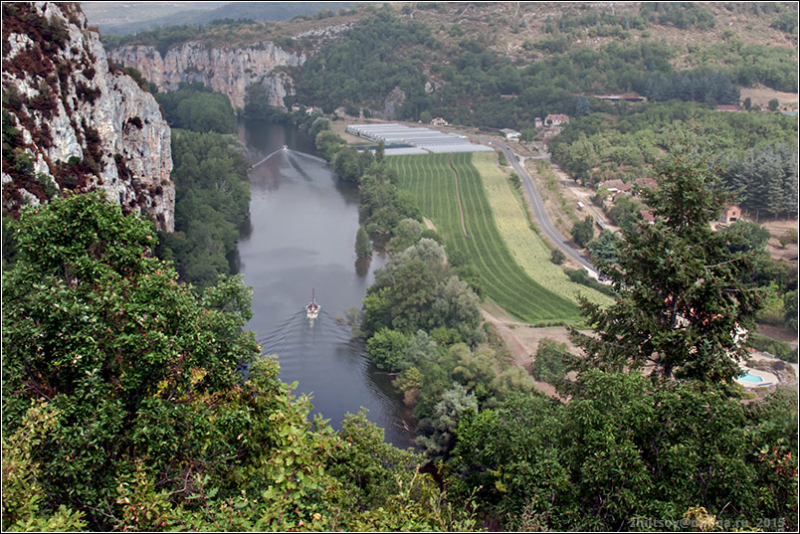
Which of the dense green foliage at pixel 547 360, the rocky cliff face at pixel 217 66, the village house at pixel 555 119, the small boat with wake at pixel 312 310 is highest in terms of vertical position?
the rocky cliff face at pixel 217 66

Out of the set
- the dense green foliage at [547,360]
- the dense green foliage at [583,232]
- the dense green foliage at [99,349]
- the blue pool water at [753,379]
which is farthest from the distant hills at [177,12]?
the dense green foliage at [99,349]

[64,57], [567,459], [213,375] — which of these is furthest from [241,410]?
[64,57]

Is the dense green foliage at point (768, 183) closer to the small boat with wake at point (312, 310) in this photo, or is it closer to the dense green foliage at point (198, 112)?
the small boat with wake at point (312, 310)

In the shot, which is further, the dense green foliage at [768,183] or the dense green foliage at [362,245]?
the dense green foliage at [768,183]

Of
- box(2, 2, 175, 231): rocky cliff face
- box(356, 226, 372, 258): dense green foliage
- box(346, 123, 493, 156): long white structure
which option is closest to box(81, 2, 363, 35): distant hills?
box(346, 123, 493, 156): long white structure

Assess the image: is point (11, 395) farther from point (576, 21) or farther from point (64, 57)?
point (576, 21)
